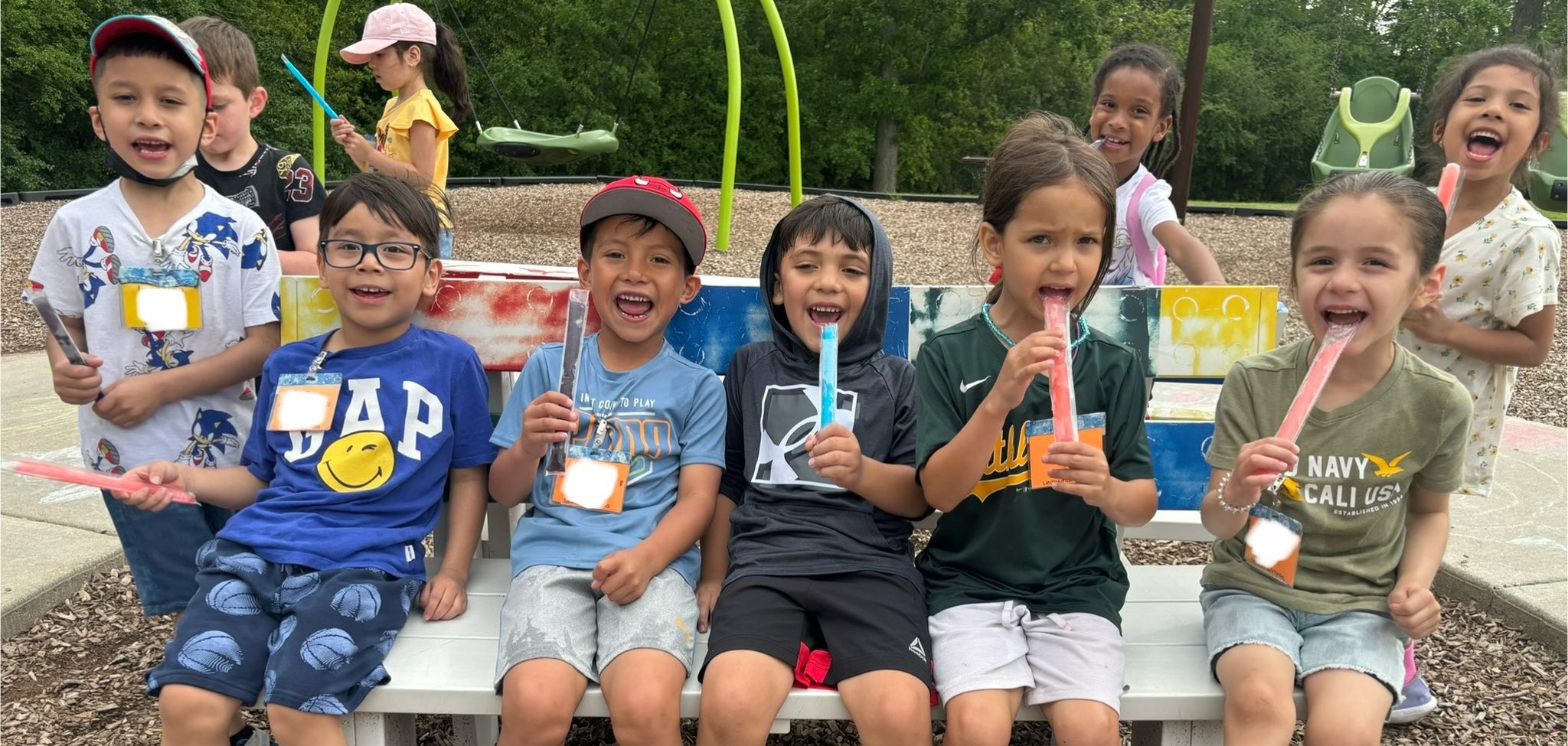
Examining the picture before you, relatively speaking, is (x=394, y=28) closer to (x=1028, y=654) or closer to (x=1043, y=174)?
(x=1043, y=174)

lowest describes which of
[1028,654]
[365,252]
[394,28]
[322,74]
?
[1028,654]

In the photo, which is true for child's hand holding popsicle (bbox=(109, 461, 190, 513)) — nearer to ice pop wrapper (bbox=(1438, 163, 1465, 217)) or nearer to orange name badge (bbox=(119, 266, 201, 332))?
orange name badge (bbox=(119, 266, 201, 332))

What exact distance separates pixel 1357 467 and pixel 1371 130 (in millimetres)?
9894

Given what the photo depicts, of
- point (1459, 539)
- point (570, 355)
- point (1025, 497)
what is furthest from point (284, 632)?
point (1459, 539)

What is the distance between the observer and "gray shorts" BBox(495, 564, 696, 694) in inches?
88.3

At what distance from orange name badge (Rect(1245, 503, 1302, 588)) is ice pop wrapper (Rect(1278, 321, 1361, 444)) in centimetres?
18

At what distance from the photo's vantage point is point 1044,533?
2375mm

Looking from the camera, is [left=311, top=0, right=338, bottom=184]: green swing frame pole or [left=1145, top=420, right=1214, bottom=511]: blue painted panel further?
[left=311, top=0, right=338, bottom=184]: green swing frame pole

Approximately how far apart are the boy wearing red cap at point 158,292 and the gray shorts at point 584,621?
2.97 feet

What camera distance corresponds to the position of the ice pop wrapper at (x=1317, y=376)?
208cm

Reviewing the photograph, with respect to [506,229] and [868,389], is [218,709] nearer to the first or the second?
[868,389]

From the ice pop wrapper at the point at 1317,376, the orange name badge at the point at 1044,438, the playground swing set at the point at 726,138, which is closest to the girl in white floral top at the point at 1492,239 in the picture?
the ice pop wrapper at the point at 1317,376

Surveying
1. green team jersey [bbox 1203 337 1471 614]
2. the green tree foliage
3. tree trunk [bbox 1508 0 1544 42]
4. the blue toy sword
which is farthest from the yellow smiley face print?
tree trunk [bbox 1508 0 1544 42]

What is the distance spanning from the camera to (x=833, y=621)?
231cm
